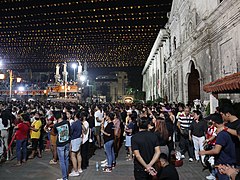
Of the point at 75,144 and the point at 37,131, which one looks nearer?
the point at 75,144

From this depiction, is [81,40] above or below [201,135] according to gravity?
above

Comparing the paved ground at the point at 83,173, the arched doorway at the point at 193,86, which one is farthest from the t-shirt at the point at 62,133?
the arched doorway at the point at 193,86

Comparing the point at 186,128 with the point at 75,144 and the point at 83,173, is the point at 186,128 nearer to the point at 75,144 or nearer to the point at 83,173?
the point at 83,173

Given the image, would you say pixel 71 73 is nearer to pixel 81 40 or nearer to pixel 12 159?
pixel 81 40

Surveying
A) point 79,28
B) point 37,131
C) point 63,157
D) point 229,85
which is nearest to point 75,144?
point 63,157

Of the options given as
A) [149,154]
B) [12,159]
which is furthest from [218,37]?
[12,159]

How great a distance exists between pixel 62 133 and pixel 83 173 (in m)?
1.79

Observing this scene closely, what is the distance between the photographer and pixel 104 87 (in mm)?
92875

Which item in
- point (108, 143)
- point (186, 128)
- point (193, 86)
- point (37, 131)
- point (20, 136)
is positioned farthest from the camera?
point (193, 86)

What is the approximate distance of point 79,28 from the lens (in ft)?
107

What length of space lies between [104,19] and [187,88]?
639 inches

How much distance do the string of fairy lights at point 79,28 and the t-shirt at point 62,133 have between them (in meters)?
22.7

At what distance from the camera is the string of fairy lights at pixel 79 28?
27.6m

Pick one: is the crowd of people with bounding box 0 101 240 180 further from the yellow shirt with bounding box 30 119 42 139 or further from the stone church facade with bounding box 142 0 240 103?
the stone church facade with bounding box 142 0 240 103
